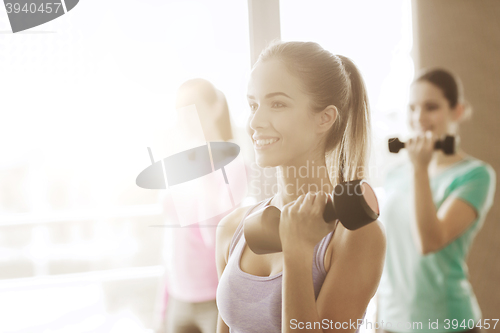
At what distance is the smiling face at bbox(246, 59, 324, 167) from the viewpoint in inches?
20.7

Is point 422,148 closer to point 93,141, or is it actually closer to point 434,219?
point 434,219

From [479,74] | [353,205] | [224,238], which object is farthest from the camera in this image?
[479,74]

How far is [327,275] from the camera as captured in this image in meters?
0.49

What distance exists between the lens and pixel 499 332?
2.39ft

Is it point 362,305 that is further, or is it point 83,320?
point 83,320

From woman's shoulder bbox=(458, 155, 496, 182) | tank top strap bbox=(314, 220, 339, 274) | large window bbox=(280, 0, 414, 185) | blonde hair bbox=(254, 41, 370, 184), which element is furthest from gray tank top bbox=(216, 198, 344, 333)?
woman's shoulder bbox=(458, 155, 496, 182)

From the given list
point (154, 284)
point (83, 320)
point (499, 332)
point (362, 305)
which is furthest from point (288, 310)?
point (499, 332)

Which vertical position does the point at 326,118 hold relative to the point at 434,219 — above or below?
above

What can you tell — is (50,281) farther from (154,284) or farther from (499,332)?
(499,332)

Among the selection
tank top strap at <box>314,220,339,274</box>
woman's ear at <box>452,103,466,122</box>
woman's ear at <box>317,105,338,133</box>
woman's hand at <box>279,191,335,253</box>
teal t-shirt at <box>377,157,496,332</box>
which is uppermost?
woman's ear at <box>317,105,338,133</box>

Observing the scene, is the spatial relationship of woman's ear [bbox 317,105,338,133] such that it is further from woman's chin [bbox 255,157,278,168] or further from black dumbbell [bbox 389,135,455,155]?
black dumbbell [bbox 389,135,455,155]

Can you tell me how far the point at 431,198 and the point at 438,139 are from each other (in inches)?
4.4

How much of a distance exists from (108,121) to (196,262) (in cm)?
30

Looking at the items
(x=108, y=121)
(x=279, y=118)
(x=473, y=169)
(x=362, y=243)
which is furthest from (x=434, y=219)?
(x=108, y=121)
